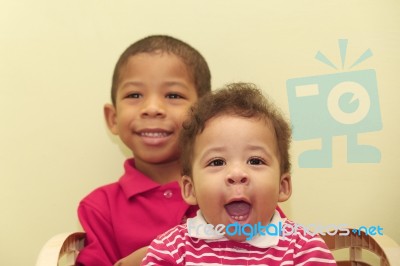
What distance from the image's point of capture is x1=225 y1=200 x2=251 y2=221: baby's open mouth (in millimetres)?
983

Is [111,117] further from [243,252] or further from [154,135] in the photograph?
[243,252]

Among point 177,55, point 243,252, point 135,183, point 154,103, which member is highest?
point 177,55

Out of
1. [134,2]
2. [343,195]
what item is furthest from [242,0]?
[343,195]

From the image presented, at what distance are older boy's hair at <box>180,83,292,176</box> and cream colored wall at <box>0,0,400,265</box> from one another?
504mm

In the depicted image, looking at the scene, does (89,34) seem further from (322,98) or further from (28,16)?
(322,98)

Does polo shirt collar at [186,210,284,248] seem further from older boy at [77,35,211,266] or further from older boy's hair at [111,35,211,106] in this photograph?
older boy's hair at [111,35,211,106]

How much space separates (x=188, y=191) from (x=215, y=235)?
0.15 metres

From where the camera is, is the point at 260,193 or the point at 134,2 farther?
the point at 134,2

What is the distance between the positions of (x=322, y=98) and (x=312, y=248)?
66 centimetres

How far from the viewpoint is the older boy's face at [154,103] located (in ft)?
4.52

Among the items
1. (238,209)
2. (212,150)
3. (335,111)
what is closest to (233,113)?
(212,150)

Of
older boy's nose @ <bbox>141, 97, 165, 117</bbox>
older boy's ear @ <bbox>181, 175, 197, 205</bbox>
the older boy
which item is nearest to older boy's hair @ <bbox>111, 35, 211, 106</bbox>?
the older boy

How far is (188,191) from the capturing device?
112 cm

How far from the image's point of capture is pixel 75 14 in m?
1.66
